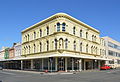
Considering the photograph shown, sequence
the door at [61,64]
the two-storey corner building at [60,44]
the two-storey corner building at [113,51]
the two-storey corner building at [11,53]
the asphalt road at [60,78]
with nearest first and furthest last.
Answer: the asphalt road at [60,78]
the door at [61,64]
the two-storey corner building at [60,44]
the two-storey corner building at [11,53]
the two-storey corner building at [113,51]

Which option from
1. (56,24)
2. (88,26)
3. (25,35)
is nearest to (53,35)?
(56,24)

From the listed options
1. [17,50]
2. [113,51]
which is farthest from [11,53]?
[113,51]

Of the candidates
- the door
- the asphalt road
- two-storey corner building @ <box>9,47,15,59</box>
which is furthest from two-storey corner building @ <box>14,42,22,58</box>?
the asphalt road

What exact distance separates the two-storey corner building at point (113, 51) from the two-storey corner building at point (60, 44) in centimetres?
1874

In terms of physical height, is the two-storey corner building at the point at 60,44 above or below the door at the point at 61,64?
above

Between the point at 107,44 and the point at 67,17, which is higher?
the point at 67,17

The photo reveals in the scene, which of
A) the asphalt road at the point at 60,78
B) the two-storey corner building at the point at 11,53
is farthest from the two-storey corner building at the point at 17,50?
the asphalt road at the point at 60,78

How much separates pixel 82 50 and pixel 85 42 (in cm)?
303

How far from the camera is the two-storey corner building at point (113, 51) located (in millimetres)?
70381

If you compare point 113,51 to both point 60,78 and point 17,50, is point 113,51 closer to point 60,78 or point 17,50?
point 17,50

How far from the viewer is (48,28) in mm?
42500

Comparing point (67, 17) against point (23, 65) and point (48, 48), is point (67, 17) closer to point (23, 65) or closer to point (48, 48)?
point (48, 48)

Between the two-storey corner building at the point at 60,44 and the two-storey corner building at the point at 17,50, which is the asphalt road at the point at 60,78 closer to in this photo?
the two-storey corner building at the point at 60,44

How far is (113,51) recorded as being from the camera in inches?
3017
